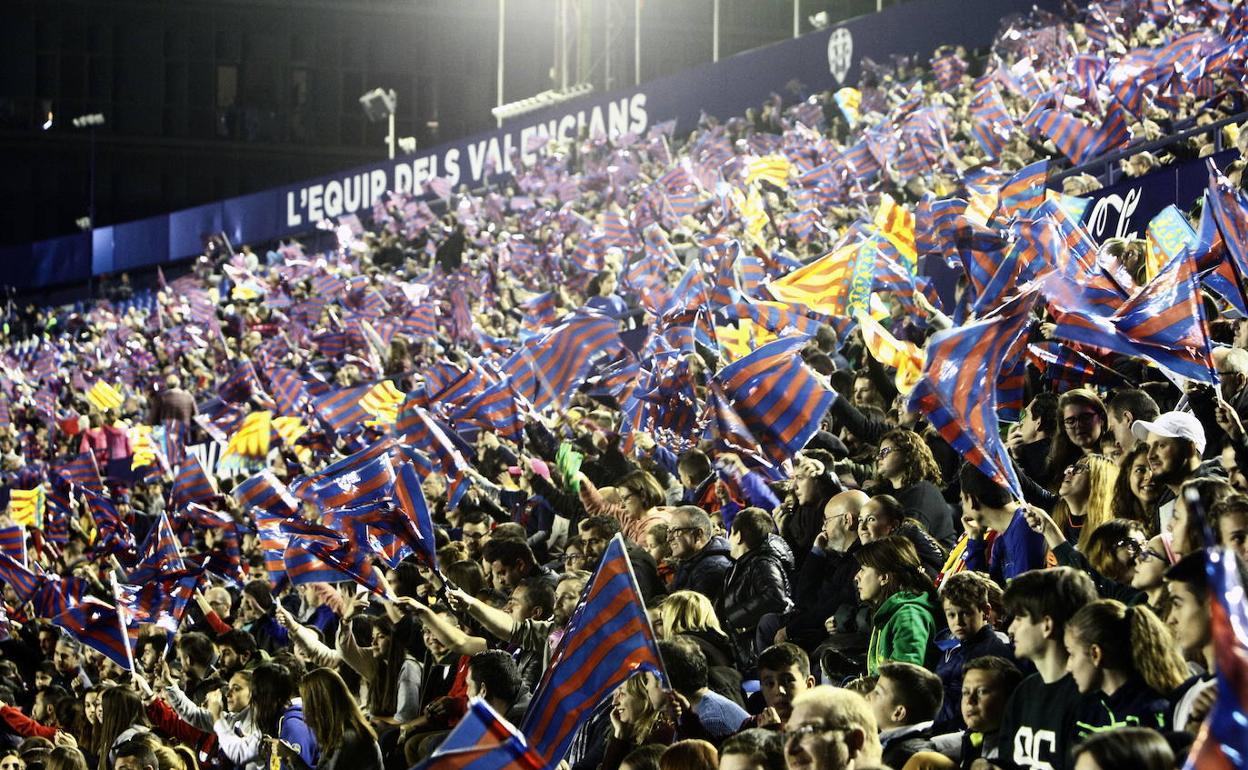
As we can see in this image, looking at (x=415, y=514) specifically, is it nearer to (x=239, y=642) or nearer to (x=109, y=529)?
(x=239, y=642)

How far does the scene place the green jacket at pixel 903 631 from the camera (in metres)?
6.27

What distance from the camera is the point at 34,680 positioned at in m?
12.2

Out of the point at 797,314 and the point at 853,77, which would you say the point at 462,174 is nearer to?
the point at 853,77

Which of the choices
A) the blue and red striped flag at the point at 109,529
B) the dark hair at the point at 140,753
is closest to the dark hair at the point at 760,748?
the dark hair at the point at 140,753

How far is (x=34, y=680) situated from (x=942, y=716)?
8.12 meters

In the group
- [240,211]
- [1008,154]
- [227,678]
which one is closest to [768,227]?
[1008,154]

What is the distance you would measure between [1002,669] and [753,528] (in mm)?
2401

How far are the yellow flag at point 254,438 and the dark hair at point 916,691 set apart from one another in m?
11.7

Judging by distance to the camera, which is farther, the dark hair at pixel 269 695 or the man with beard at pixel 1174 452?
the dark hair at pixel 269 695

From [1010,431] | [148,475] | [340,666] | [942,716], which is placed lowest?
[148,475]

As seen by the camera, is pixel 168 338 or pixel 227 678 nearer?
pixel 227 678

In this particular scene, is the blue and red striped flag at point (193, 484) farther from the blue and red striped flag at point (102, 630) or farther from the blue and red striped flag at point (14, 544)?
the blue and red striped flag at point (102, 630)

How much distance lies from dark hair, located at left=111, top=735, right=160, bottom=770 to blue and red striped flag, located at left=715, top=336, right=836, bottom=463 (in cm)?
336

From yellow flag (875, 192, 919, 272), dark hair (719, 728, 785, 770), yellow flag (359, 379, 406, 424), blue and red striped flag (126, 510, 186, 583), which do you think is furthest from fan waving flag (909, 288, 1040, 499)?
yellow flag (359, 379, 406, 424)
